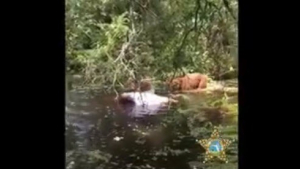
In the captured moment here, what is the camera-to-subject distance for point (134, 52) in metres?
1.15

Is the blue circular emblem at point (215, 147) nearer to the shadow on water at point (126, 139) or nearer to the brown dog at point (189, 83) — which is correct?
the shadow on water at point (126, 139)

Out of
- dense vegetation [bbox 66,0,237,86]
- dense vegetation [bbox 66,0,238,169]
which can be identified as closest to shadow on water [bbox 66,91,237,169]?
dense vegetation [bbox 66,0,238,169]

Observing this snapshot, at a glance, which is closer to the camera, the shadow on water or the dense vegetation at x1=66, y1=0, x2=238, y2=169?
the dense vegetation at x1=66, y1=0, x2=238, y2=169

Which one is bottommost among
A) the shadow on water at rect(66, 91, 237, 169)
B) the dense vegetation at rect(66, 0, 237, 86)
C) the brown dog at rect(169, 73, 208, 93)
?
the shadow on water at rect(66, 91, 237, 169)

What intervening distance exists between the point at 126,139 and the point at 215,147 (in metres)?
0.37

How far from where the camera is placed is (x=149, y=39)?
3.51 feet

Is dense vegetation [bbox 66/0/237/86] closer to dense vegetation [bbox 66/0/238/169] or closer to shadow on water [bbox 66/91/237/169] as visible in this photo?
dense vegetation [bbox 66/0/238/169]

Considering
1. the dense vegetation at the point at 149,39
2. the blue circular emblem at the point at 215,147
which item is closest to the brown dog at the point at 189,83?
the dense vegetation at the point at 149,39

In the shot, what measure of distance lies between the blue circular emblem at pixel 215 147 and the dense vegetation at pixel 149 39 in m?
0.19

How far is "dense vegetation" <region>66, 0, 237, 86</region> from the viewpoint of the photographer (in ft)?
3.41

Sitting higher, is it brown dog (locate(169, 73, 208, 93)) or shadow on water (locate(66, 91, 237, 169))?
brown dog (locate(169, 73, 208, 93))

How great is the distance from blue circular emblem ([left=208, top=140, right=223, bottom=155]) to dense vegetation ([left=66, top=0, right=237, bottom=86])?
0.61 ft

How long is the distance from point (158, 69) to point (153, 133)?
0.35 meters
